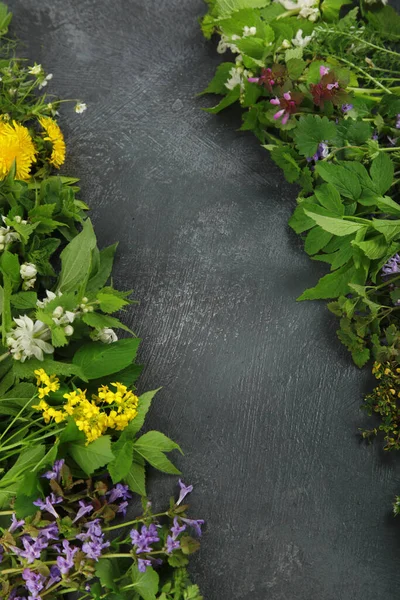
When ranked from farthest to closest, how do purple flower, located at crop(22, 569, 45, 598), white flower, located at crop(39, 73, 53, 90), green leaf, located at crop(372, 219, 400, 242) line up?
Answer: white flower, located at crop(39, 73, 53, 90) → green leaf, located at crop(372, 219, 400, 242) → purple flower, located at crop(22, 569, 45, 598)

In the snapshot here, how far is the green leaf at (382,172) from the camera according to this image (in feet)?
3.96

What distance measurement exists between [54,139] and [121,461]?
0.66 metres

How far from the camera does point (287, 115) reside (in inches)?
50.6

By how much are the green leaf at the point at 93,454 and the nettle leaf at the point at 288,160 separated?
617 millimetres

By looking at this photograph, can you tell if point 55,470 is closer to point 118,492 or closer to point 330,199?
point 118,492

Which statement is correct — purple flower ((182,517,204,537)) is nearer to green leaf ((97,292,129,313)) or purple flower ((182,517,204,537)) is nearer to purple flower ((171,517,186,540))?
purple flower ((171,517,186,540))

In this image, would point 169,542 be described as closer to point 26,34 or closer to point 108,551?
point 108,551

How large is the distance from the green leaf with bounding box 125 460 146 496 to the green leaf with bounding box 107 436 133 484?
55 mm

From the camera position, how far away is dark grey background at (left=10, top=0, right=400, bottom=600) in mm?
1273

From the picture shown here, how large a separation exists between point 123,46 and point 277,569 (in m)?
1.15

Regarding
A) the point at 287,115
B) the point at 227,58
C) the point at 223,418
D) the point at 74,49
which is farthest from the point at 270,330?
the point at 74,49

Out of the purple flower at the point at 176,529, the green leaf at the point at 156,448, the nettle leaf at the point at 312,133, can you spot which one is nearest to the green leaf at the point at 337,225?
the nettle leaf at the point at 312,133

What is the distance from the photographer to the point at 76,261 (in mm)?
1254

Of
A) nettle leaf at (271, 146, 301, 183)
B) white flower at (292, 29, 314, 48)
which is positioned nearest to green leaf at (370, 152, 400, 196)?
nettle leaf at (271, 146, 301, 183)
